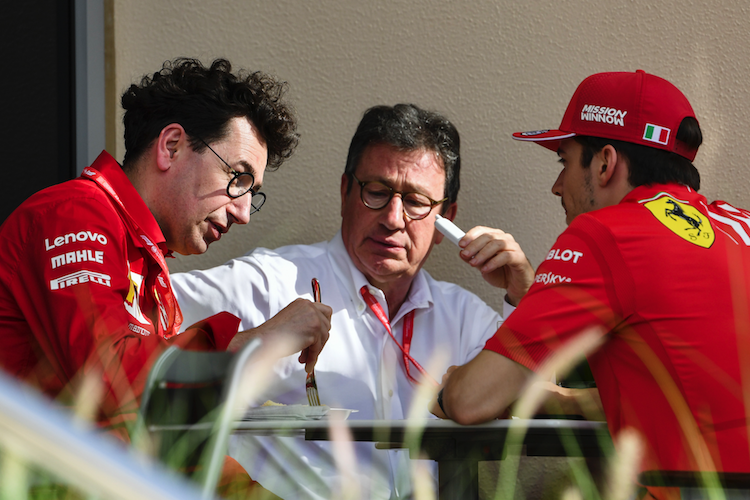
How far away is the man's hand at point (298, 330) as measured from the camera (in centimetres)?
154

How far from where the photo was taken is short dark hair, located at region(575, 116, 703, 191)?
173 centimetres

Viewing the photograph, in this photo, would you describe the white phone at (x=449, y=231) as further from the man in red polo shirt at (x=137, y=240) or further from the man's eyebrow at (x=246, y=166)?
the man's eyebrow at (x=246, y=166)

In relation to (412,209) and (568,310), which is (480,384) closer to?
(568,310)

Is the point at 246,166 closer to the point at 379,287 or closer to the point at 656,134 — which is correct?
the point at 379,287

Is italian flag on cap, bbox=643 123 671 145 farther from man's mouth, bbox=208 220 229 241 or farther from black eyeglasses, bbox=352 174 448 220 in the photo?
man's mouth, bbox=208 220 229 241

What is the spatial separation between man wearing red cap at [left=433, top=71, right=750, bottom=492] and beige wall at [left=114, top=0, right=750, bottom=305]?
1.12 m

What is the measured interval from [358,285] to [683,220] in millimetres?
1238

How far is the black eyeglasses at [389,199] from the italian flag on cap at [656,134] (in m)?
0.88

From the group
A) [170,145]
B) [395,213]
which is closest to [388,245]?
[395,213]

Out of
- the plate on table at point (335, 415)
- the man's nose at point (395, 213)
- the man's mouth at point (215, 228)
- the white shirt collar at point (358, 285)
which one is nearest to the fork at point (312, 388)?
the white shirt collar at point (358, 285)

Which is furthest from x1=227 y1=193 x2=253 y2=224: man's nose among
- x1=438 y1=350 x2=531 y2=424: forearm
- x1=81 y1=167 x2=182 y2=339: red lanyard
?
x1=438 y1=350 x2=531 y2=424: forearm

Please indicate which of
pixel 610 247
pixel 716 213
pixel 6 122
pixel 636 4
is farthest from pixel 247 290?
pixel 636 4

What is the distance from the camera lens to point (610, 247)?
1439mm

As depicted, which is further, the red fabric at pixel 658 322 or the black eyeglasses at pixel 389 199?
the black eyeglasses at pixel 389 199
